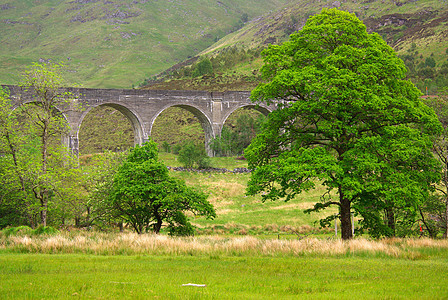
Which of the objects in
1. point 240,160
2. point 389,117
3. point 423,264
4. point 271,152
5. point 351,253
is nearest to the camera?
point 423,264

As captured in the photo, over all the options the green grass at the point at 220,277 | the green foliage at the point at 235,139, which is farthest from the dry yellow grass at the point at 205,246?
the green foliage at the point at 235,139

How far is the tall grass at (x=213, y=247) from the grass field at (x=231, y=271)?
0.03 metres

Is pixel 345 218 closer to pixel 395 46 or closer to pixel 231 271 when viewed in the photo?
pixel 231 271

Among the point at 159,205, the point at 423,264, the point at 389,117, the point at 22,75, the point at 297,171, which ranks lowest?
the point at 423,264

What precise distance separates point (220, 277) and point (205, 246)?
4.47 m

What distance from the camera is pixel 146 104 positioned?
5141cm

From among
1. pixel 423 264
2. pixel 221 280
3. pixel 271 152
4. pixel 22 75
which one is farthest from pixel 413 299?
pixel 22 75

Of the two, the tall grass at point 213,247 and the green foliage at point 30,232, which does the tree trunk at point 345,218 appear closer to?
the tall grass at point 213,247

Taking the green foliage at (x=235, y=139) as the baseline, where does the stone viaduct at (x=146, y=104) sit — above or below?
above

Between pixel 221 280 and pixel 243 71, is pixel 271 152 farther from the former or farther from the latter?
pixel 243 71

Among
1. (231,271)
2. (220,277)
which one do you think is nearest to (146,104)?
(231,271)

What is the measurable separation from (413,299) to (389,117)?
9574mm

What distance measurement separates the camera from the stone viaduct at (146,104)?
47156 millimetres

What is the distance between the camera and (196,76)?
3789 inches
